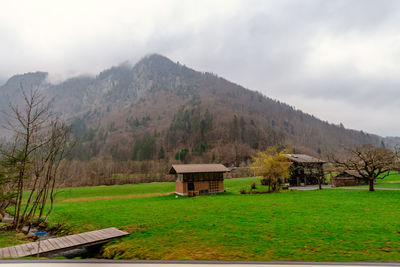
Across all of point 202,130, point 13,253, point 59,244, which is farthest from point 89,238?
point 202,130

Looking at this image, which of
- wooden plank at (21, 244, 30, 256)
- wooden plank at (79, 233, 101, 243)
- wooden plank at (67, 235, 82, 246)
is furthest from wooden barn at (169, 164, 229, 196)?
wooden plank at (21, 244, 30, 256)

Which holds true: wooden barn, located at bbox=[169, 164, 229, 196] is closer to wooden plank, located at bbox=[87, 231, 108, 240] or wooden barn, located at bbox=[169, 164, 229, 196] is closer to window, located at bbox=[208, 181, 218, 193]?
window, located at bbox=[208, 181, 218, 193]

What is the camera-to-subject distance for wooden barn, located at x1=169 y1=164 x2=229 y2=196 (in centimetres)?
2427

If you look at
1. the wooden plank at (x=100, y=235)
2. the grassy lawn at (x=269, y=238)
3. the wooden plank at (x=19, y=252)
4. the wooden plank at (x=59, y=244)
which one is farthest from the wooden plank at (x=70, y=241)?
the wooden plank at (x=19, y=252)

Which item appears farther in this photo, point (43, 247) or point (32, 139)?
point (32, 139)

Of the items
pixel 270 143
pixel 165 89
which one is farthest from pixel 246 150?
pixel 165 89

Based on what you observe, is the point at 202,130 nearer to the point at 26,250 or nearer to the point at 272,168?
the point at 272,168

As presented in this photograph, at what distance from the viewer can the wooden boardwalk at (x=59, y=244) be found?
20.0 feet

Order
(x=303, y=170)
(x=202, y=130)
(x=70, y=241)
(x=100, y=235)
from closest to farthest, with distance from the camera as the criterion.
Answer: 1. (x=70, y=241)
2. (x=100, y=235)
3. (x=303, y=170)
4. (x=202, y=130)

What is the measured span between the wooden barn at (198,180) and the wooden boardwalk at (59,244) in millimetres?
15387

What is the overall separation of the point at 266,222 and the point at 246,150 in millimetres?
79470

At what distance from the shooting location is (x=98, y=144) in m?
91.3

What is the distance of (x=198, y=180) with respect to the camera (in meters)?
24.8

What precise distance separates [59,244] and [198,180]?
18.4 m
